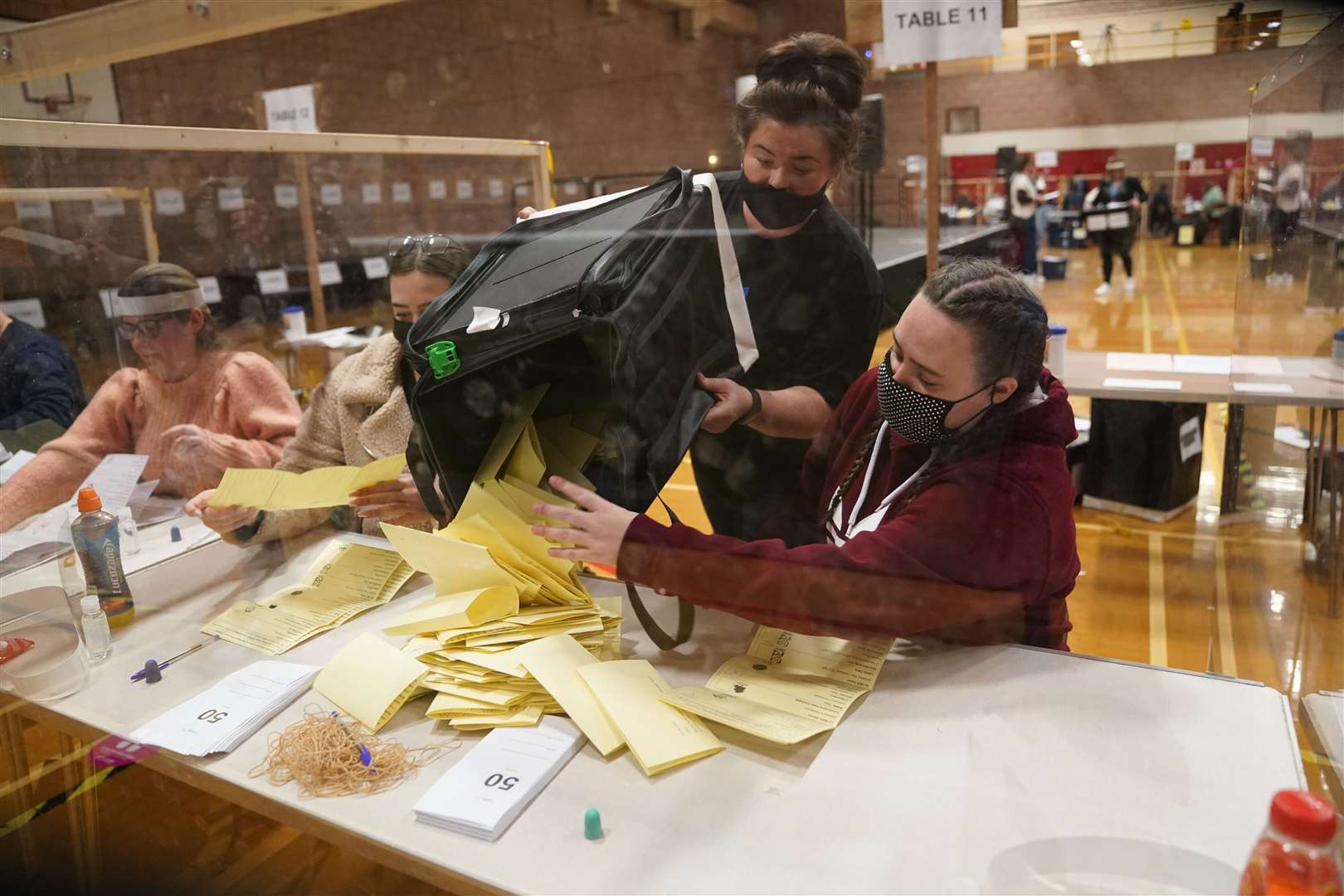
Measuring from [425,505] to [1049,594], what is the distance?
812mm

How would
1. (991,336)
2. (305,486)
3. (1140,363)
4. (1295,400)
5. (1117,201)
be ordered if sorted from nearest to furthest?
(991,336), (305,486), (1295,400), (1117,201), (1140,363)

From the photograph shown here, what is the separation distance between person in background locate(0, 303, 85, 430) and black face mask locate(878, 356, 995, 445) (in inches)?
52.8

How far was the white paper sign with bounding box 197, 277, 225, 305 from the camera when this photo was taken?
1.86m

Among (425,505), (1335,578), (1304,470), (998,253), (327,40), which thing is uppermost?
(327,40)

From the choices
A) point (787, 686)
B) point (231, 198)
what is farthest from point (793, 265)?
point (231, 198)

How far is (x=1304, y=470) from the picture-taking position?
164 cm

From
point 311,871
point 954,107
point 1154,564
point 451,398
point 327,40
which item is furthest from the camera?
point 1154,564

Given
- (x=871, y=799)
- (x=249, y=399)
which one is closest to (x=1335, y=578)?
(x=871, y=799)

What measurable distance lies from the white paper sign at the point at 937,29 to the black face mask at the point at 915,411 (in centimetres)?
49

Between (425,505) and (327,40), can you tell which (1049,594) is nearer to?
(425,505)

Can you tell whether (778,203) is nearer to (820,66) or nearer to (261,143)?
(820,66)

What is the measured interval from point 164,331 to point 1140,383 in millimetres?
2282

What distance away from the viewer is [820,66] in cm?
110

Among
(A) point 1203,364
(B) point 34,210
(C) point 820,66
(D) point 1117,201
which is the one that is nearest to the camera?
(C) point 820,66
